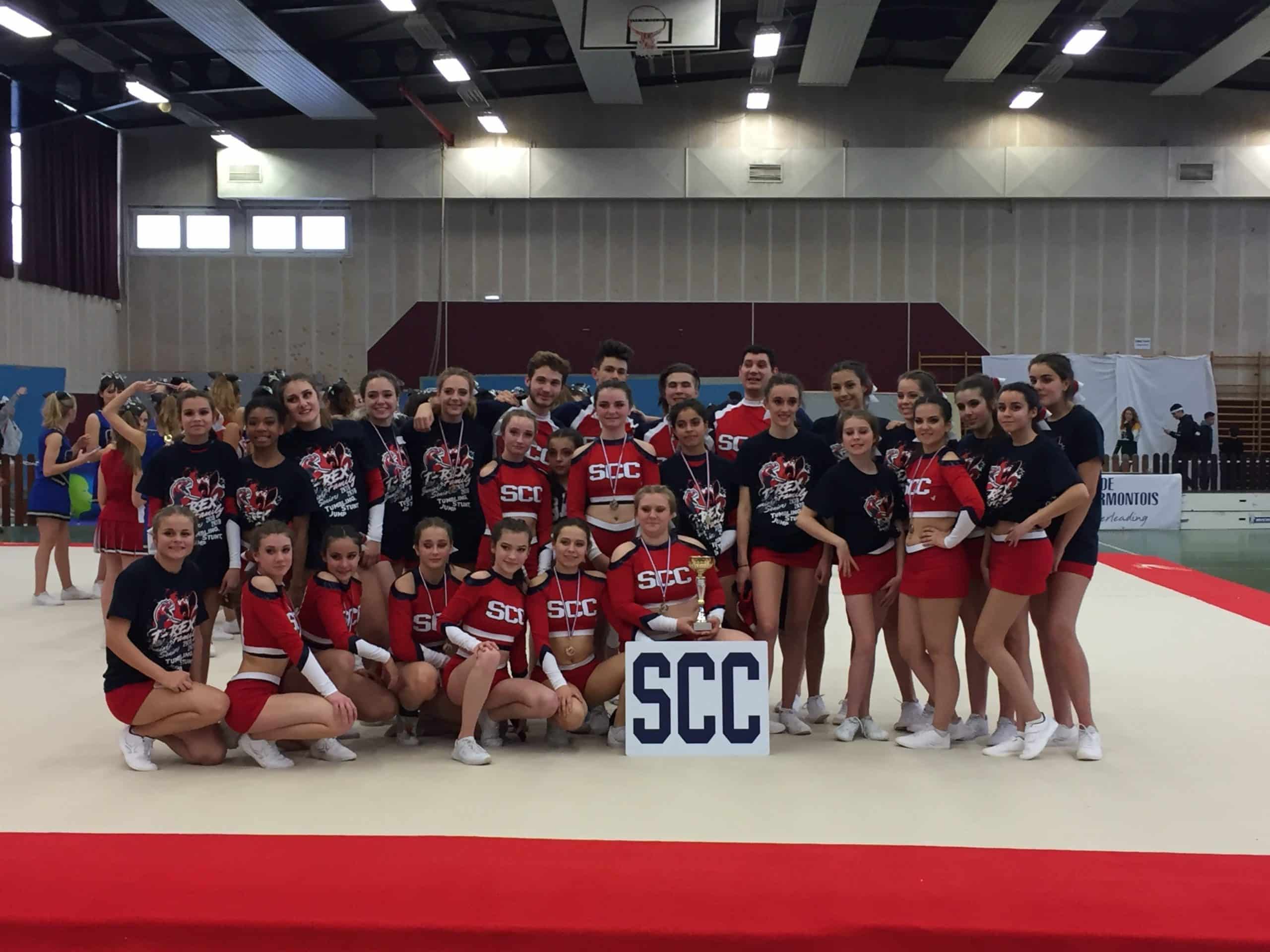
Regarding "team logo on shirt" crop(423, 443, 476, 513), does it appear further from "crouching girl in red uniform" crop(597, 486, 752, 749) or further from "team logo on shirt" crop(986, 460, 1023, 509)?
"team logo on shirt" crop(986, 460, 1023, 509)

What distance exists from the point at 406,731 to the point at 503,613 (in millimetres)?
708

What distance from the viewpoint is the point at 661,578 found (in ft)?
14.6

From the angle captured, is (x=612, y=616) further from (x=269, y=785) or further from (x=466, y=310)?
(x=466, y=310)

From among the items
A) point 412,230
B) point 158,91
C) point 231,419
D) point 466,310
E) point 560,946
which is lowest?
point 560,946

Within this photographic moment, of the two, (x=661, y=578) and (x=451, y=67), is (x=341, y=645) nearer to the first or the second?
(x=661, y=578)

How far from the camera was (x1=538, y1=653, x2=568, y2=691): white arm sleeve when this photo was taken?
4.30 m

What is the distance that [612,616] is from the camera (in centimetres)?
449

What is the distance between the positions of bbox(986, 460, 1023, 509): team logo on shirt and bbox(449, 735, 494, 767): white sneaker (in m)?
2.23

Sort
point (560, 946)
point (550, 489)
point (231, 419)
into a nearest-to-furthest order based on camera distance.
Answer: point (560, 946), point (550, 489), point (231, 419)

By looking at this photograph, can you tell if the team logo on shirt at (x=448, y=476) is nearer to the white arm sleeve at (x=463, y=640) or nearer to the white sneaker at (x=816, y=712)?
the white arm sleeve at (x=463, y=640)

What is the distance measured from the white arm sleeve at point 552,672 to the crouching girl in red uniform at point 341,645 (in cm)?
61

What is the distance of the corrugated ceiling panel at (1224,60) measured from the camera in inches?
578

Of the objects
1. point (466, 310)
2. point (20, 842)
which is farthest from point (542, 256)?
point (20, 842)

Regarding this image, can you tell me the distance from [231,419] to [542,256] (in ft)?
45.5
